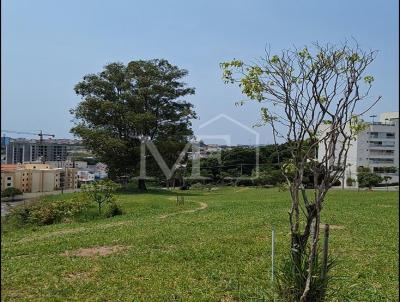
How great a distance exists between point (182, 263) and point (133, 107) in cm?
2595

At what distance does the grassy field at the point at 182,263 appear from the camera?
5.77m

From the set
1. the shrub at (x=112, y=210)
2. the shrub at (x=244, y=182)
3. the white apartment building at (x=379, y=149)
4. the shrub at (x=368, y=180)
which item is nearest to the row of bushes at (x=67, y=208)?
the shrub at (x=112, y=210)

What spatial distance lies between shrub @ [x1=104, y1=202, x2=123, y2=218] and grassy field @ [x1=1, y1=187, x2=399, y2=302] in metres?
4.14

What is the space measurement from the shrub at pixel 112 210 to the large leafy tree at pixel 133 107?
1392 cm

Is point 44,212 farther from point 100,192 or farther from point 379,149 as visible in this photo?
point 379,149

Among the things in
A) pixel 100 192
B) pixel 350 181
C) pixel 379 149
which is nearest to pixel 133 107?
pixel 100 192

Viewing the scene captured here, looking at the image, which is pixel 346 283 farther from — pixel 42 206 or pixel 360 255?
pixel 42 206

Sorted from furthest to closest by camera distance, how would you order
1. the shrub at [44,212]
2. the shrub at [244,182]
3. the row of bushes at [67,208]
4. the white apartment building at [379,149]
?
the white apartment building at [379,149], the shrub at [244,182], the row of bushes at [67,208], the shrub at [44,212]

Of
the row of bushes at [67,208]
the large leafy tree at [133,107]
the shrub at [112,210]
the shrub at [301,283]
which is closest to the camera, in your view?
the shrub at [301,283]

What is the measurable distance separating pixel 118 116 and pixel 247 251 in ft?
82.2

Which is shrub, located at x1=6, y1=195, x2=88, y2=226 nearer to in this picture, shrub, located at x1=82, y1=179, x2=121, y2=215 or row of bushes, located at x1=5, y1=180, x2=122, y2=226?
row of bushes, located at x1=5, y1=180, x2=122, y2=226

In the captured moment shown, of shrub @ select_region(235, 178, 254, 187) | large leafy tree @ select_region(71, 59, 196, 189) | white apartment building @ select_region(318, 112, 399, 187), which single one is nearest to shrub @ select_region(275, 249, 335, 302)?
large leafy tree @ select_region(71, 59, 196, 189)

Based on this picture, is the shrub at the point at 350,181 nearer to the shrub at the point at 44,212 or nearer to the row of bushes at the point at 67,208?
the row of bushes at the point at 67,208

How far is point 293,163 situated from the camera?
4.45 m
